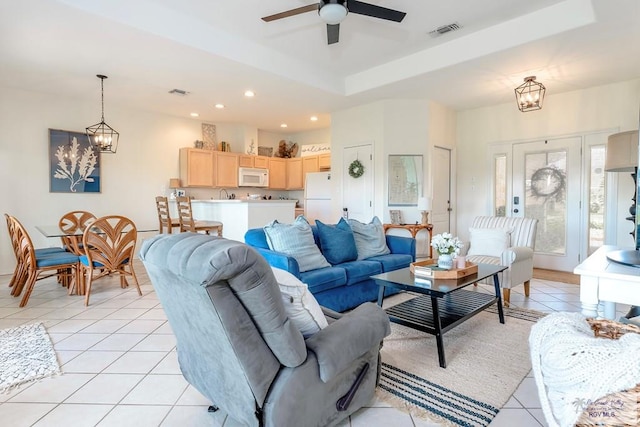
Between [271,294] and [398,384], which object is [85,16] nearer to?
[271,294]

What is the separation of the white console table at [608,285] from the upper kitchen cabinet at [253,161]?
6.50 metres

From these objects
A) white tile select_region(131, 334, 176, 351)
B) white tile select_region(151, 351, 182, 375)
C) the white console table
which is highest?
the white console table

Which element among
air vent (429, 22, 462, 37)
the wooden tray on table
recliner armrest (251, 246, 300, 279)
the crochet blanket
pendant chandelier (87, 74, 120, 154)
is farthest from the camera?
pendant chandelier (87, 74, 120, 154)

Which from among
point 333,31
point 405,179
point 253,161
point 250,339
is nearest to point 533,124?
point 405,179

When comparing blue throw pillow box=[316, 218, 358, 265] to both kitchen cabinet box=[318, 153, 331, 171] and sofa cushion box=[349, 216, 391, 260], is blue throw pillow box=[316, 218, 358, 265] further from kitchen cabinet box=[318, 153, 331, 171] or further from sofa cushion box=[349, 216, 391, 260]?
kitchen cabinet box=[318, 153, 331, 171]

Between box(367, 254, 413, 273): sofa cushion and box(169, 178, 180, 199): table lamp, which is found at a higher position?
box(169, 178, 180, 199): table lamp

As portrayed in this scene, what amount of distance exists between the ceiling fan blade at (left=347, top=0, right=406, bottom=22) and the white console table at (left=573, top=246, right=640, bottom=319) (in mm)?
2376

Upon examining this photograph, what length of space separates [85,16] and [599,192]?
6.44m

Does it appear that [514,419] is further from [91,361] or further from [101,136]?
[101,136]

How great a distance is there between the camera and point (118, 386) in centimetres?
203

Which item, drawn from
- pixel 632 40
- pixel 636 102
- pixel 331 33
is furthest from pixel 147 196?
pixel 636 102

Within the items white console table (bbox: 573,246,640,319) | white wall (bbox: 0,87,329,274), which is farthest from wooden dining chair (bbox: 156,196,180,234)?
white console table (bbox: 573,246,640,319)

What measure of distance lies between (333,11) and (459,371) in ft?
9.18

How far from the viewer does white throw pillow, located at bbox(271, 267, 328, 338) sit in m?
1.51
